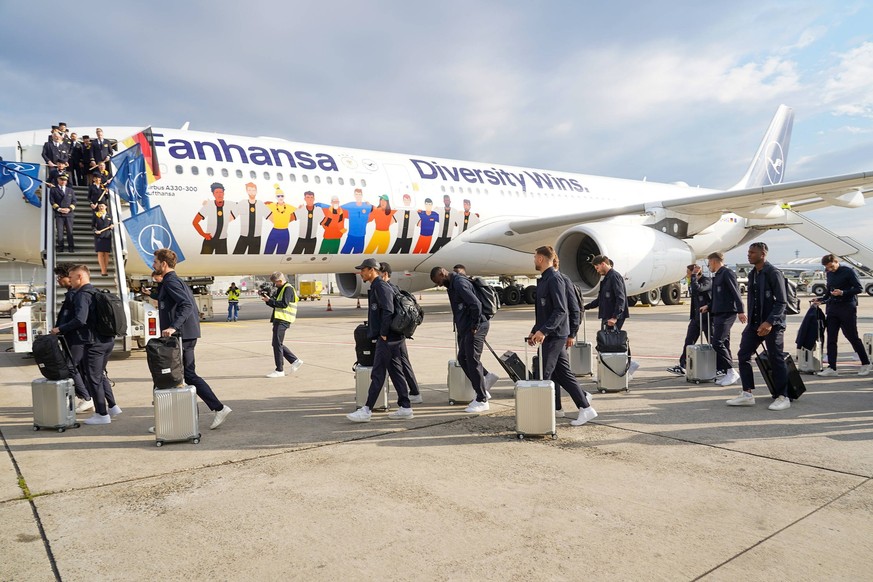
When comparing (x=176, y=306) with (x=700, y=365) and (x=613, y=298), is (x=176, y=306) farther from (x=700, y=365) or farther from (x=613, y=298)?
(x=700, y=365)

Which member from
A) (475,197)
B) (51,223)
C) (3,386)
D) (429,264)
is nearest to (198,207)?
(51,223)

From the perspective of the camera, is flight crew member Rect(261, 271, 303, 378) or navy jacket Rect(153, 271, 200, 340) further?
flight crew member Rect(261, 271, 303, 378)

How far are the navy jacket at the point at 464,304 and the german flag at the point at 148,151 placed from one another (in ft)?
26.3

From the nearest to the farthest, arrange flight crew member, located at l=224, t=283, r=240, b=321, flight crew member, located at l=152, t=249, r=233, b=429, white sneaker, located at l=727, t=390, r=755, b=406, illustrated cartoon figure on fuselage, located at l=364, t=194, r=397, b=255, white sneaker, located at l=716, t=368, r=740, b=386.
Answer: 1. flight crew member, located at l=152, t=249, r=233, b=429
2. white sneaker, located at l=727, t=390, r=755, b=406
3. white sneaker, located at l=716, t=368, r=740, b=386
4. illustrated cartoon figure on fuselage, located at l=364, t=194, r=397, b=255
5. flight crew member, located at l=224, t=283, r=240, b=321

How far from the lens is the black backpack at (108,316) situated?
5.28m

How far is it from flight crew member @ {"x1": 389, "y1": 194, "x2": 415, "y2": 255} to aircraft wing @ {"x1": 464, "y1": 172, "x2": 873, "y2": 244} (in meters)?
2.03

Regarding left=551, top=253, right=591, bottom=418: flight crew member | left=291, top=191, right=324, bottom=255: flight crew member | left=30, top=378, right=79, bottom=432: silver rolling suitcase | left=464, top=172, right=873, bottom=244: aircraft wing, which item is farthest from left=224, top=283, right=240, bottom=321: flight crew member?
left=551, top=253, right=591, bottom=418: flight crew member

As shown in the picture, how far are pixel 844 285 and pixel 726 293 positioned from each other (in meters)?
1.58

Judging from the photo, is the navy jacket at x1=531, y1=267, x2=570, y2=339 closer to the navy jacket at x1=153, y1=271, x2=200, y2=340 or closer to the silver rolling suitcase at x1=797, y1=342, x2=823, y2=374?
the navy jacket at x1=153, y1=271, x2=200, y2=340

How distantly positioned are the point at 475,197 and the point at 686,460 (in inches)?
501

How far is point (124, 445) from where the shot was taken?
4.66m

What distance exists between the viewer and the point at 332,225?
43.9 ft

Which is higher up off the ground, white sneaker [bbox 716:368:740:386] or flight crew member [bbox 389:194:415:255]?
flight crew member [bbox 389:194:415:255]

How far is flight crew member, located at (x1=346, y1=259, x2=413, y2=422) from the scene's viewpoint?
530 centimetres
